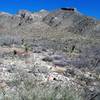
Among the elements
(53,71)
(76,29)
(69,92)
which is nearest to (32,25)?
(76,29)

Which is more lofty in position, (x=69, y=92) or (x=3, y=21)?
(x=3, y=21)

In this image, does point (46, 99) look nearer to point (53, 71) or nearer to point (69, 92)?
point (69, 92)

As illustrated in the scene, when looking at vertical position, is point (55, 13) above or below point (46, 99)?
above

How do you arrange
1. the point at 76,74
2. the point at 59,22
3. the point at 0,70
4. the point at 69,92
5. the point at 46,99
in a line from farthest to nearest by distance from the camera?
the point at 59,22 < the point at 76,74 < the point at 0,70 < the point at 69,92 < the point at 46,99

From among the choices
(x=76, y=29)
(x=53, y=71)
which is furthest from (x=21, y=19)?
(x=53, y=71)

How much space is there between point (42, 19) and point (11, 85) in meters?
75.9

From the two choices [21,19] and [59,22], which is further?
[21,19]

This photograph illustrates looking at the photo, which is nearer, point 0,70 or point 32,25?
point 0,70

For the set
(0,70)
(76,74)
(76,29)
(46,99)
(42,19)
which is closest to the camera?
(46,99)

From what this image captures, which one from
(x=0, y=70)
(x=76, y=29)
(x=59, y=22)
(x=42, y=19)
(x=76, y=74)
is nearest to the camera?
(x=0, y=70)

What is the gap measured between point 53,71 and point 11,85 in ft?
14.2

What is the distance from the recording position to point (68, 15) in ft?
261

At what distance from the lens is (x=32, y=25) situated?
79.7 metres

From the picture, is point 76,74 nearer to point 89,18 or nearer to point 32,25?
point 89,18
